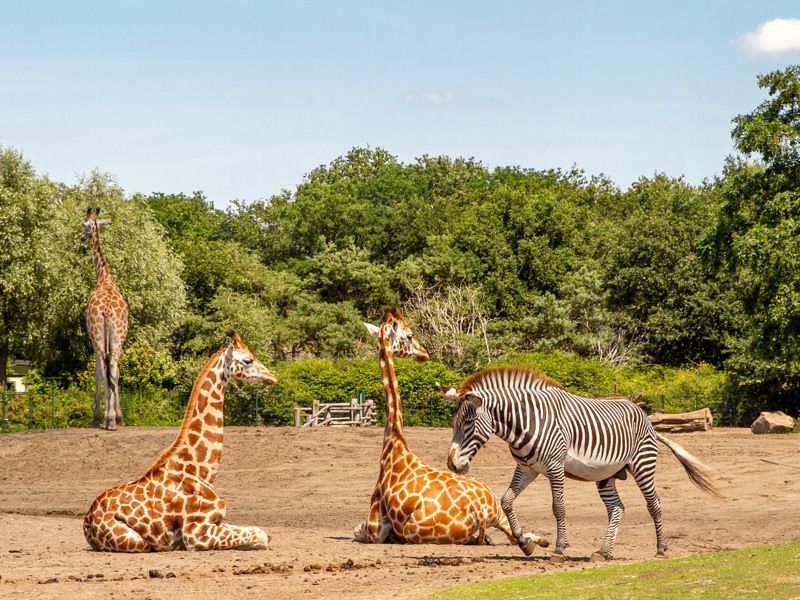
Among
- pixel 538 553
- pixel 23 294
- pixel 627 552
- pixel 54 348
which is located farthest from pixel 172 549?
pixel 54 348

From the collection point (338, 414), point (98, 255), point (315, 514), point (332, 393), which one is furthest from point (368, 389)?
point (315, 514)

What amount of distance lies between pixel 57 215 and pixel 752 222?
83.6 feet

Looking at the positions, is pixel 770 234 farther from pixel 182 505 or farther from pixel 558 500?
pixel 182 505

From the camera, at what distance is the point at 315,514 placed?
1755 centimetres

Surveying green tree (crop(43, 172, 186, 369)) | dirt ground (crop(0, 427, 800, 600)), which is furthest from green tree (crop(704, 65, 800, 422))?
green tree (crop(43, 172, 186, 369))

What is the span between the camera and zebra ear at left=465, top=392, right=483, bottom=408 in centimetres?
1070

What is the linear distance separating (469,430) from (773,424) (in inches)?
857

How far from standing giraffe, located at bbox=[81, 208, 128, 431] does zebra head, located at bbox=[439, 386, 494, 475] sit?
647 inches

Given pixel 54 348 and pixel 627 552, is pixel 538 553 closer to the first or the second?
pixel 627 552

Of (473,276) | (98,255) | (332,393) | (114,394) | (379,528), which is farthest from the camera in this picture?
(473,276)

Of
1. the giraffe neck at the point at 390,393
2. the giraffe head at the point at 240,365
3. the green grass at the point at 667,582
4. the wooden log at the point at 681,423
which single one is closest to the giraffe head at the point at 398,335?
the giraffe neck at the point at 390,393

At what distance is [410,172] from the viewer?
77.6 metres

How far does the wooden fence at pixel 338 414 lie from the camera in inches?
1219

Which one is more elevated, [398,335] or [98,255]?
[98,255]
